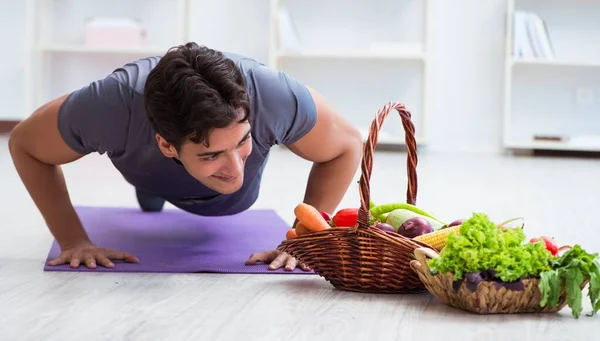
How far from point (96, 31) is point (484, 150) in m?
2.26

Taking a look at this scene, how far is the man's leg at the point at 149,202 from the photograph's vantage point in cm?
264

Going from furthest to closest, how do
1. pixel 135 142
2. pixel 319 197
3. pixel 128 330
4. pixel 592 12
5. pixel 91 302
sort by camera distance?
pixel 592 12, pixel 319 197, pixel 135 142, pixel 91 302, pixel 128 330

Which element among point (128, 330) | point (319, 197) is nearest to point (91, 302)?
point (128, 330)

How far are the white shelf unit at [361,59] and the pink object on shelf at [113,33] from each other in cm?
79

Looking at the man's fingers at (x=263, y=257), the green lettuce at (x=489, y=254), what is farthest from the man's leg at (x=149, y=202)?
the green lettuce at (x=489, y=254)

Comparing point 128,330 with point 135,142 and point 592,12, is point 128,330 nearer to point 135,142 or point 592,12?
point 135,142

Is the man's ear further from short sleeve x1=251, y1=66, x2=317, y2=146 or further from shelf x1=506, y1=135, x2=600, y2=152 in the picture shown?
shelf x1=506, y1=135, x2=600, y2=152

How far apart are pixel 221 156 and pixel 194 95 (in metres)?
0.12

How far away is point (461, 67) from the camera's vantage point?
5293 mm

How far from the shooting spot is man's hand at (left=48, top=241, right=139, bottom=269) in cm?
179

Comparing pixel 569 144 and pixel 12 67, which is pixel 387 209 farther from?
pixel 12 67

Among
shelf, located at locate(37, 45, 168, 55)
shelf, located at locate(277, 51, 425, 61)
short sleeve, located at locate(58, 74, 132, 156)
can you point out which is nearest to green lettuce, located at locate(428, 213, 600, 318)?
short sleeve, located at locate(58, 74, 132, 156)

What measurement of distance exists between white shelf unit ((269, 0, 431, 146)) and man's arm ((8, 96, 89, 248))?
11.1 feet

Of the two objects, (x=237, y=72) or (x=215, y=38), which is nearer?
(x=237, y=72)
